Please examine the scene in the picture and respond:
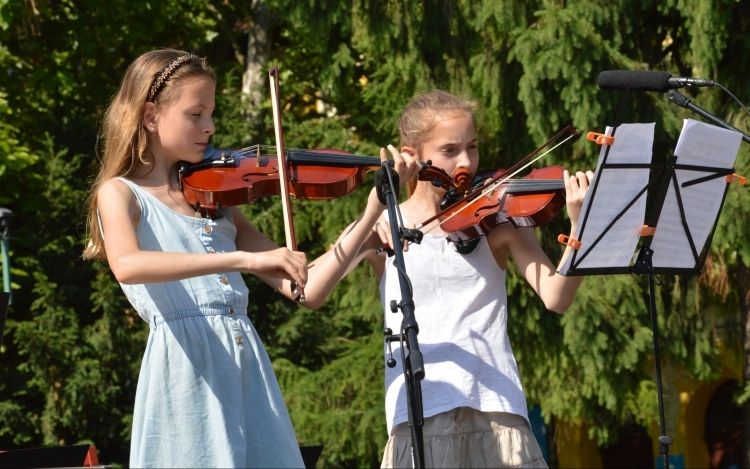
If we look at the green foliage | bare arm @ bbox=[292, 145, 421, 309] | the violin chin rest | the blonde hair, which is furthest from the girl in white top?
the green foliage

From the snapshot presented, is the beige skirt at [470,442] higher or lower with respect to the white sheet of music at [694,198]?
lower

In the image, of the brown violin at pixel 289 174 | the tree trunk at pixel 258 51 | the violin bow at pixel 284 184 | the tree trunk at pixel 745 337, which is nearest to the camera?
the violin bow at pixel 284 184

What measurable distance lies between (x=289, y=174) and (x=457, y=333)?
71 centimetres

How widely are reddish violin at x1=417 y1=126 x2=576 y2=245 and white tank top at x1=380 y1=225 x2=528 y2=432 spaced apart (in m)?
0.06

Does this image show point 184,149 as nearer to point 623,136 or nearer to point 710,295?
point 623,136

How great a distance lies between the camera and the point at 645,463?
14.1 m

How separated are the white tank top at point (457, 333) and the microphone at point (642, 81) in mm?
654

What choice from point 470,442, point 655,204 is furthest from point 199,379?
point 655,204

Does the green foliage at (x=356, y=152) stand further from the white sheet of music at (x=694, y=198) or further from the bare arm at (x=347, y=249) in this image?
the bare arm at (x=347, y=249)

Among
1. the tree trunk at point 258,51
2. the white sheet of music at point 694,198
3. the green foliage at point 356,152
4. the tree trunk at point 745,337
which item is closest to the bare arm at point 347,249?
the white sheet of music at point 694,198

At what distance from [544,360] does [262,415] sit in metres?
5.45

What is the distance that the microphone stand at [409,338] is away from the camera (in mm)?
2520

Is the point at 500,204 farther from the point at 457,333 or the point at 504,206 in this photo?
the point at 457,333

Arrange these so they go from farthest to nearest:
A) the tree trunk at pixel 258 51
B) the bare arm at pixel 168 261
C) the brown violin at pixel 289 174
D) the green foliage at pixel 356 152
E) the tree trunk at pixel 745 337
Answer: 1. the tree trunk at pixel 258 51
2. the tree trunk at pixel 745 337
3. the green foliage at pixel 356 152
4. the brown violin at pixel 289 174
5. the bare arm at pixel 168 261
